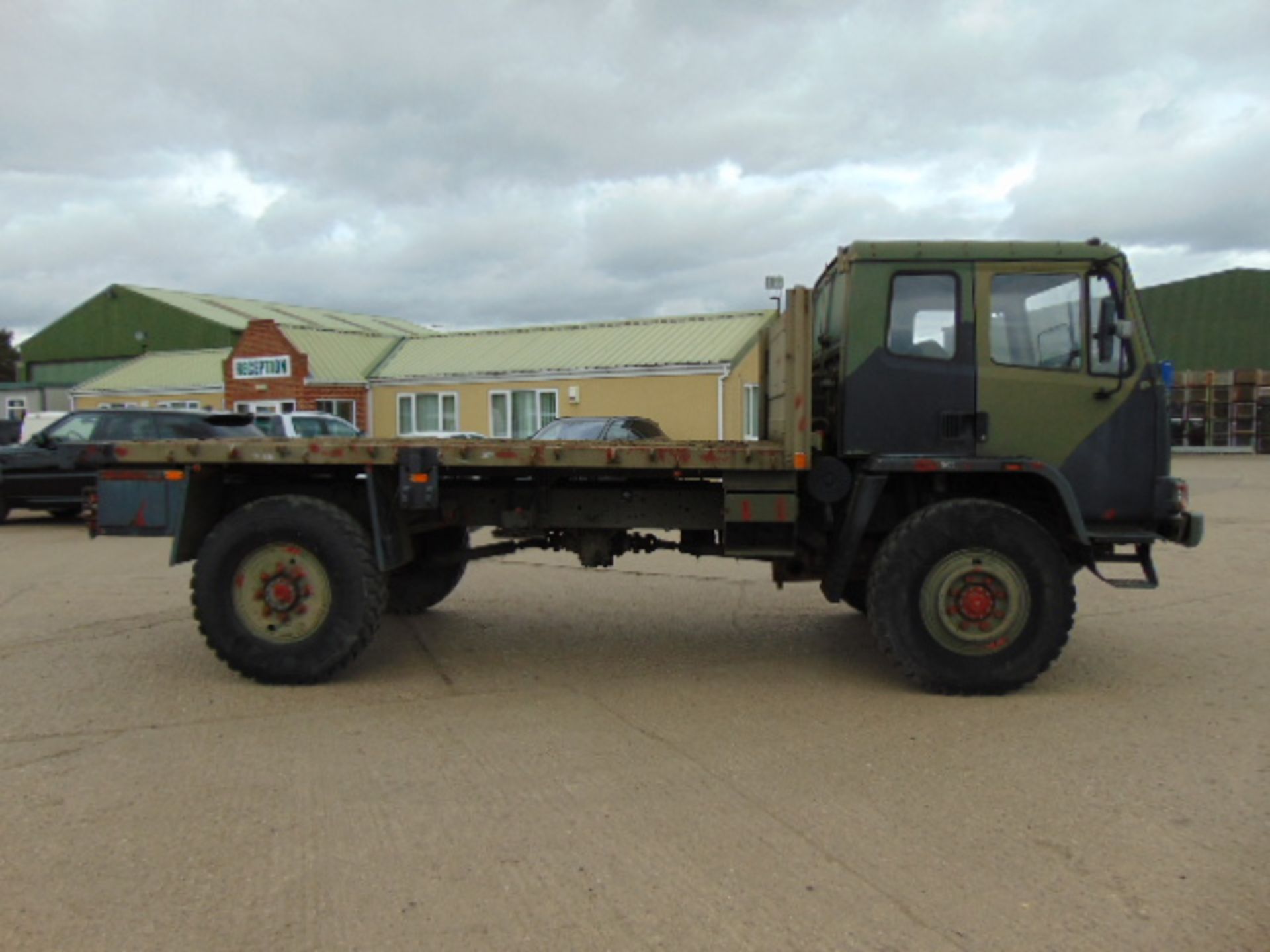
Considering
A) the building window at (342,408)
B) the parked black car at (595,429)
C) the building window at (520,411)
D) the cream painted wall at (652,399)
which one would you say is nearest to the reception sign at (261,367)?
the building window at (342,408)

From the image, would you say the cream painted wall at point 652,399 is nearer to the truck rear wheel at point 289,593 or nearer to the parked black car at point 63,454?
the parked black car at point 63,454

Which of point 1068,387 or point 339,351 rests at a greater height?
point 339,351

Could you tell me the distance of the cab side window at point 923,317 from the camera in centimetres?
602

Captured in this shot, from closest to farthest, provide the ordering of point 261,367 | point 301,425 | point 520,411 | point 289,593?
point 289,593
point 301,425
point 520,411
point 261,367

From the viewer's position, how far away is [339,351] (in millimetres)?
33312

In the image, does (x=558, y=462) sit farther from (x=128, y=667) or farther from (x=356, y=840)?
(x=128, y=667)

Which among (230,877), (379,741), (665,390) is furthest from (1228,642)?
(665,390)

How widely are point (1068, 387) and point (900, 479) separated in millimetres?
1085

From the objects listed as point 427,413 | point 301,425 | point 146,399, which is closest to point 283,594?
point 301,425

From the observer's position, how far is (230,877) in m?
3.58

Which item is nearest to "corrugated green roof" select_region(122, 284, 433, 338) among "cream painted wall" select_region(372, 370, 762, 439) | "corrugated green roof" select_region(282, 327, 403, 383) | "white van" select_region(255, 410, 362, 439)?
"corrugated green roof" select_region(282, 327, 403, 383)

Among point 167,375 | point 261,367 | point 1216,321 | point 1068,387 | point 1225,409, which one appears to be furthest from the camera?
point 1216,321

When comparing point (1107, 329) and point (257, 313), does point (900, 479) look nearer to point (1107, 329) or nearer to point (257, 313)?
point (1107, 329)

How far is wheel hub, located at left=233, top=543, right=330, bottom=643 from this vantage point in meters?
6.16
